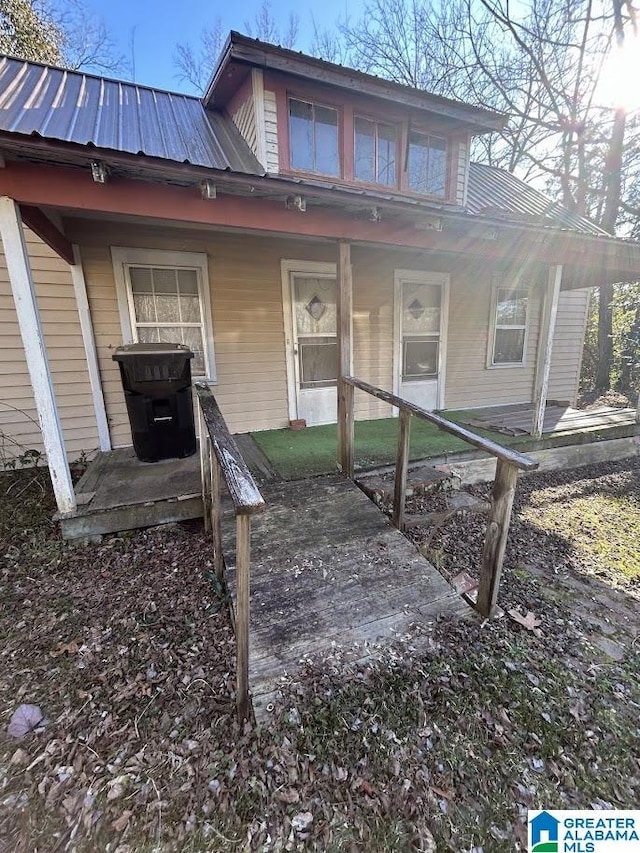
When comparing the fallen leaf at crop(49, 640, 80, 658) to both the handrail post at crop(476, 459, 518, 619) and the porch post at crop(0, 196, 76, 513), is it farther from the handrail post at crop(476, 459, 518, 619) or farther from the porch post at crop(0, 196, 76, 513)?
the handrail post at crop(476, 459, 518, 619)

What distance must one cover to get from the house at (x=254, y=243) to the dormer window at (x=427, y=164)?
3 cm

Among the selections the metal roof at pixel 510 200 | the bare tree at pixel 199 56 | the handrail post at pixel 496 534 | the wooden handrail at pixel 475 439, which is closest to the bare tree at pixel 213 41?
the bare tree at pixel 199 56

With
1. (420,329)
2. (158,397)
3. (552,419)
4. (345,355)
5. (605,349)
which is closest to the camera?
(345,355)

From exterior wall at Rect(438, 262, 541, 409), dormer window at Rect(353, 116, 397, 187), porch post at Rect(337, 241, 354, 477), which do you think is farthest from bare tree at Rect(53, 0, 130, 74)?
porch post at Rect(337, 241, 354, 477)

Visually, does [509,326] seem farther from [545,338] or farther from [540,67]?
[540,67]

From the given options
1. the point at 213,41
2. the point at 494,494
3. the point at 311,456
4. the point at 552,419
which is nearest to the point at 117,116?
the point at 311,456

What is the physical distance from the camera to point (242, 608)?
1.55 metres

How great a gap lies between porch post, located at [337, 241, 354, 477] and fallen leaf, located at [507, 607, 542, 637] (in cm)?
165

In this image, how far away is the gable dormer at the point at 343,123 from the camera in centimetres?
410

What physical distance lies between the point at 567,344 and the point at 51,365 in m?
8.14

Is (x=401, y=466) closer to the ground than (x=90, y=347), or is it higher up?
closer to the ground

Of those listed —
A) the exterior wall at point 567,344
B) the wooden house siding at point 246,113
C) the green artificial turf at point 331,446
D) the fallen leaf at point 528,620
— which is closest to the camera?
the fallen leaf at point 528,620

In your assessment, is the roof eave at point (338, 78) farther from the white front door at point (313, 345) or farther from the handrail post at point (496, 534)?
the handrail post at point (496, 534)

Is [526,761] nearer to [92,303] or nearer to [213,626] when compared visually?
[213,626]
